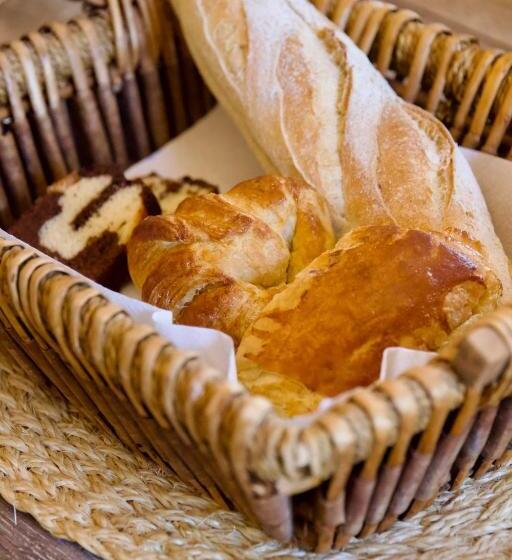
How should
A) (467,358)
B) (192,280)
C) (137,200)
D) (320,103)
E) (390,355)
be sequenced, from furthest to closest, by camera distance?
(137,200)
(320,103)
(192,280)
(390,355)
(467,358)

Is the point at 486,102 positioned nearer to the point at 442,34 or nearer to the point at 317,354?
the point at 442,34

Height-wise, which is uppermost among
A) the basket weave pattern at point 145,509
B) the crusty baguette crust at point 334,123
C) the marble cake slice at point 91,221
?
the crusty baguette crust at point 334,123

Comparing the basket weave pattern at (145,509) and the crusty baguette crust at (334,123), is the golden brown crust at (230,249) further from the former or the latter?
the basket weave pattern at (145,509)

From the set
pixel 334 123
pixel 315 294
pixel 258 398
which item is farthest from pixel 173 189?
pixel 258 398

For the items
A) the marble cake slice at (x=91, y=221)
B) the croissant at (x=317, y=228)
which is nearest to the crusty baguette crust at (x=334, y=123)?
the croissant at (x=317, y=228)

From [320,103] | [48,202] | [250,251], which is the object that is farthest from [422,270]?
[48,202]

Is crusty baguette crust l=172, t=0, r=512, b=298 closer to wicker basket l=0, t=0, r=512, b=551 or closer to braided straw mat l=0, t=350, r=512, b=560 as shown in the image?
wicker basket l=0, t=0, r=512, b=551
